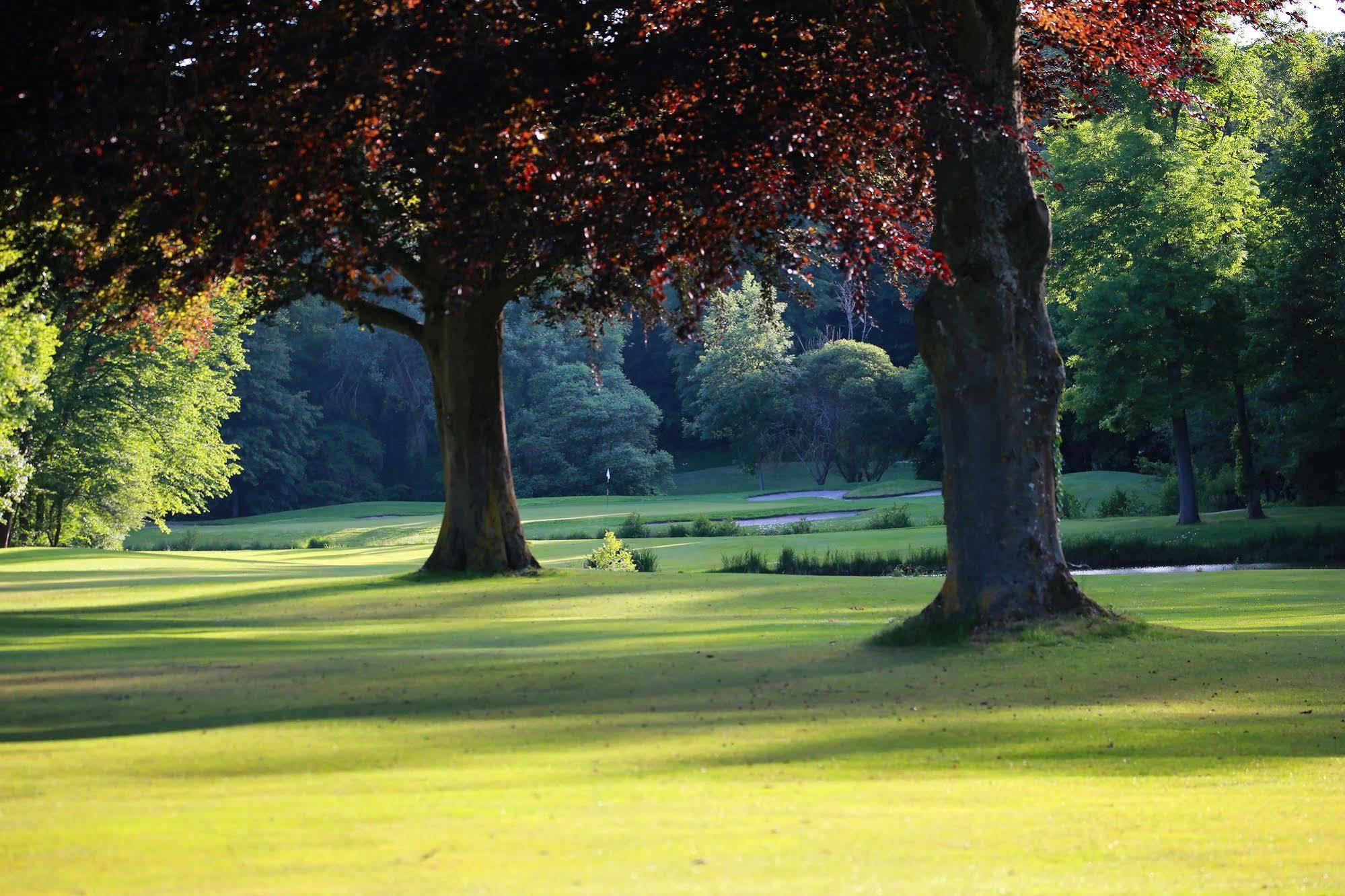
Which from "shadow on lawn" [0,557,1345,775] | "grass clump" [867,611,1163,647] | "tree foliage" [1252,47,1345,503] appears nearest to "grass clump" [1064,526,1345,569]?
"tree foliage" [1252,47,1345,503]

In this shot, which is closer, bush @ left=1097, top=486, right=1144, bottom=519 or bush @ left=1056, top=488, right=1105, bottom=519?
bush @ left=1097, top=486, right=1144, bottom=519

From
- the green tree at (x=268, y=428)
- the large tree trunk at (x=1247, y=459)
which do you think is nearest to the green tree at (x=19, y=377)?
the large tree trunk at (x=1247, y=459)

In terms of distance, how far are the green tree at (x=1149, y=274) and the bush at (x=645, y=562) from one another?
14.8 metres

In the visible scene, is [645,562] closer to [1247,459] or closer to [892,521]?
[892,521]

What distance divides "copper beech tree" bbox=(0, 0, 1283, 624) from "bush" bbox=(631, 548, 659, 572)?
19.4 meters

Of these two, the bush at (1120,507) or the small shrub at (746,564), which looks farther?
the bush at (1120,507)

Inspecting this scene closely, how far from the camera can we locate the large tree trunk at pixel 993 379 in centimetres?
1393

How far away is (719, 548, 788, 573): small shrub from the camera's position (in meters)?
32.9

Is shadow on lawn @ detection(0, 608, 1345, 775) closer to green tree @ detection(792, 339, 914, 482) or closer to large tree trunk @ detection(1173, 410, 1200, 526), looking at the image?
large tree trunk @ detection(1173, 410, 1200, 526)

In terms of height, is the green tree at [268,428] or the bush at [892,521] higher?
the green tree at [268,428]

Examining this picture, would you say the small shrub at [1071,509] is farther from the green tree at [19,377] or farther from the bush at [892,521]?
the green tree at [19,377]

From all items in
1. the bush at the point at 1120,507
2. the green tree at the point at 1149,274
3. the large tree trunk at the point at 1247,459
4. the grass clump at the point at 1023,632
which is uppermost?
the green tree at the point at 1149,274

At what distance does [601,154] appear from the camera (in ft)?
42.7

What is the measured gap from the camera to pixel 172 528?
67375 millimetres
